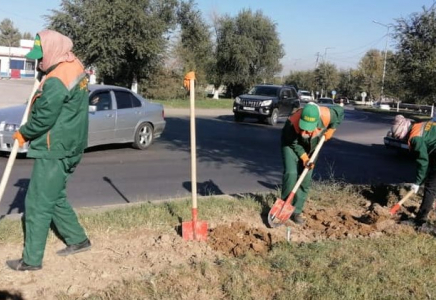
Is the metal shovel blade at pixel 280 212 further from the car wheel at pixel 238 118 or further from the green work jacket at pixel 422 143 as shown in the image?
the car wheel at pixel 238 118

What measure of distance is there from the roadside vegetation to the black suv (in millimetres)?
16738

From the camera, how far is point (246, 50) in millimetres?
46531

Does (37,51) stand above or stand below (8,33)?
below

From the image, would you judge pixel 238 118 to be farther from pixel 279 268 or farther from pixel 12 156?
pixel 12 156

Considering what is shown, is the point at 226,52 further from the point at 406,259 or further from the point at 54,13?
the point at 406,259

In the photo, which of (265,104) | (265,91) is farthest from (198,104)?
(265,104)

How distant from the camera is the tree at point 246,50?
47.0m

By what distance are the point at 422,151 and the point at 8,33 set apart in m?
125

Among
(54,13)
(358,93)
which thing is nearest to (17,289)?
(54,13)

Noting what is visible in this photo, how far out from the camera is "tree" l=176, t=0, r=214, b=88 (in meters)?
39.3

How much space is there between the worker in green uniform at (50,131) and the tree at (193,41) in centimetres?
3459

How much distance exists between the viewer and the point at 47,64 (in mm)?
3932

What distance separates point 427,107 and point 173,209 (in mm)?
57241

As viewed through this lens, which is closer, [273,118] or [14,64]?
[273,118]
